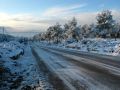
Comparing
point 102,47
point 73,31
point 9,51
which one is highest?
point 73,31

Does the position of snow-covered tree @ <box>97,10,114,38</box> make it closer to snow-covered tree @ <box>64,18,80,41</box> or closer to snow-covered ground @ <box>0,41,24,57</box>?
snow-covered tree @ <box>64,18,80,41</box>

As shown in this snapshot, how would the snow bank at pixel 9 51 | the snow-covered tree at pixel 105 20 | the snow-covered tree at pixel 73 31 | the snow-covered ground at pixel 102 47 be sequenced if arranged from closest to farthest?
the snow bank at pixel 9 51, the snow-covered ground at pixel 102 47, the snow-covered tree at pixel 105 20, the snow-covered tree at pixel 73 31

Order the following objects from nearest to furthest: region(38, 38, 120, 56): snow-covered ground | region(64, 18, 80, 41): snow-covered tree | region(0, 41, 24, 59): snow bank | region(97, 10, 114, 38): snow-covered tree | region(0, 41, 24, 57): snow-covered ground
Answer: region(0, 41, 24, 59): snow bank, region(0, 41, 24, 57): snow-covered ground, region(38, 38, 120, 56): snow-covered ground, region(97, 10, 114, 38): snow-covered tree, region(64, 18, 80, 41): snow-covered tree

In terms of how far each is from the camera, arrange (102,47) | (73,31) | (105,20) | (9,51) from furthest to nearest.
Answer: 1. (73,31)
2. (105,20)
3. (102,47)
4. (9,51)

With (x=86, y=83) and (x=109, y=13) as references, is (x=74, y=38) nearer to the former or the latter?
(x=109, y=13)

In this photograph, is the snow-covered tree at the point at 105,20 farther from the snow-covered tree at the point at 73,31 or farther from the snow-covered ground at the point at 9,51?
the snow-covered ground at the point at 9,51

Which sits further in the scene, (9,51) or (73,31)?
(73,31)

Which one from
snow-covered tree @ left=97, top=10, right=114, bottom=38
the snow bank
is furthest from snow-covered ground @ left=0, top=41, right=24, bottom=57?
snow-covered tree @ left=97, top=10, right=114, bottom=38

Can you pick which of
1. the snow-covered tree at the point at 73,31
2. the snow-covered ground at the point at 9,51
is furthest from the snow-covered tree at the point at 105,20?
the snow-covered ground at the point at 9,51

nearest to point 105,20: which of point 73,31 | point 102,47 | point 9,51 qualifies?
point 73,31

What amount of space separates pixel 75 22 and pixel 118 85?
108688 millimetres

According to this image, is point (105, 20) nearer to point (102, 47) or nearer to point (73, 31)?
point (73, 31)

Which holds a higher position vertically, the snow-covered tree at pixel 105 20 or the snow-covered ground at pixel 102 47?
the snow-covered tree at pixel 105 20

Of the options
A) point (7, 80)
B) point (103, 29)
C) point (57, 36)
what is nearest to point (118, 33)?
point (103, 29)
